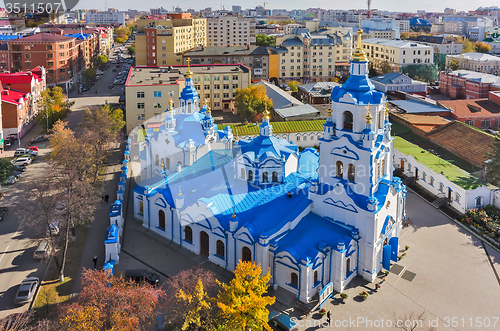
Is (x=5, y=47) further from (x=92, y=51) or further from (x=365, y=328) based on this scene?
(x=365, y=328)

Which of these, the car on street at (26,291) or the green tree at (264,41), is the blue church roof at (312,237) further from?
the green tree at (264,41)

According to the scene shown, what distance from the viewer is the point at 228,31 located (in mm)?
150125

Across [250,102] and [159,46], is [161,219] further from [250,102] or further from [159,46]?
[159,46]

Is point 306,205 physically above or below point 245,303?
above

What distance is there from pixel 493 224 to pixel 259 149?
65.1 feet

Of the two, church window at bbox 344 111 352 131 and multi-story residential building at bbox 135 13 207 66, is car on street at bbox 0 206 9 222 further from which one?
multi-story residential building at bbox 135 13 207 66

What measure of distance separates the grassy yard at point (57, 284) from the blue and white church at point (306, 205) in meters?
6.18

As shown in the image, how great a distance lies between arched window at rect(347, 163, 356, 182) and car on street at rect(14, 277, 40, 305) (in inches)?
853

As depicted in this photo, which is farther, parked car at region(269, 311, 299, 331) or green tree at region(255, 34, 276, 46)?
green tree at region(255, 34, 276, 46)

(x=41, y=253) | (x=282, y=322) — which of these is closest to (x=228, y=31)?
(x=41, y=253)

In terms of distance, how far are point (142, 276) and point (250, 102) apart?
141 ft

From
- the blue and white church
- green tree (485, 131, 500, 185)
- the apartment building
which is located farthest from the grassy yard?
the apartment building

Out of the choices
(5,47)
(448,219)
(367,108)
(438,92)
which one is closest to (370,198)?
(367,108)

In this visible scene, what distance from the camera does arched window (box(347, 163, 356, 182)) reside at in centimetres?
2917
